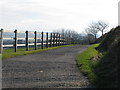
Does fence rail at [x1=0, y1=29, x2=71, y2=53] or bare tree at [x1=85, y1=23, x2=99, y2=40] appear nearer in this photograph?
fence rail at [x1=0, y1=29, x2=71, y2=53]

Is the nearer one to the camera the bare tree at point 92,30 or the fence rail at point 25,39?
the fence rail at point 25,39

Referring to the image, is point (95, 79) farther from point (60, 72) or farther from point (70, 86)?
point (60, 72)

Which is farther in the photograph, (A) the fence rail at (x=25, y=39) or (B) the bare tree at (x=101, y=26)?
(B) the bare tree at (x=101, y=26)

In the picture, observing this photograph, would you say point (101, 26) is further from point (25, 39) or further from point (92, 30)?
point (25, 39)

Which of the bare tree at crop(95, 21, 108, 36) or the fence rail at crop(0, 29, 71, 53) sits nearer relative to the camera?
the fence rail at crop(0, 29, 71, 53)

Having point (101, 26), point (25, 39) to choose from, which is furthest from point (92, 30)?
point (25, 39)

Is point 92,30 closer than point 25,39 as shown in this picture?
No

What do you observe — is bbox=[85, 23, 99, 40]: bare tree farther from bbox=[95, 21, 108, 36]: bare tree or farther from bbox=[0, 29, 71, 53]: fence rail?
bbox=[0, 29, 71, 53]: fence rail

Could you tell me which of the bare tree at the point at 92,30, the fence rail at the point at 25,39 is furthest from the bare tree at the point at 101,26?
the fence rail at the point at 25,39

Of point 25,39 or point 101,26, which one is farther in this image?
point 101,26

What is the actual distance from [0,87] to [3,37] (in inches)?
337

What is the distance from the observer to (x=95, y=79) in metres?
5.96

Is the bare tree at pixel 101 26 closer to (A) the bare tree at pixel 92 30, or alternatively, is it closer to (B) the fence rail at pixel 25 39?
(A) the bare tree at pixel 92 30

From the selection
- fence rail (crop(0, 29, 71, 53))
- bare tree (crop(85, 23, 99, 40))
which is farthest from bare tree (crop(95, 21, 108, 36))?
fence rail (crop(0, 29, 71, 53))
